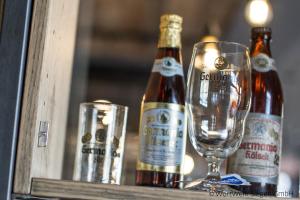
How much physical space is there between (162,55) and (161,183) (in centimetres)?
20

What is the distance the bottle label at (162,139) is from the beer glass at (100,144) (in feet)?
0.16

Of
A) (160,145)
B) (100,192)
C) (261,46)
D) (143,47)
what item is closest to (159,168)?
(160,145)

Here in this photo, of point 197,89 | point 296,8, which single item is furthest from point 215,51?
point 296,8

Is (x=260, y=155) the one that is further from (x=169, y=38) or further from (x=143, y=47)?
(x=143, y=47)

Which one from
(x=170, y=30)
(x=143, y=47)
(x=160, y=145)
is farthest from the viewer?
(x=143, y=47)

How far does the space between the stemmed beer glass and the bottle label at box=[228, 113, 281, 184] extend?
0.06 meters

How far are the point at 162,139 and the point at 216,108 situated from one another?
0.10 metres

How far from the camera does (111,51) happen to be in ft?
9.77

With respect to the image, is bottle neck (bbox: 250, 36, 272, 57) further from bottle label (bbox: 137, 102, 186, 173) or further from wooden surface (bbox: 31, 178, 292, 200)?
wooden surface (bbox: 31, 178, 292, 200)

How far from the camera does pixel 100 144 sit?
0.74 metres

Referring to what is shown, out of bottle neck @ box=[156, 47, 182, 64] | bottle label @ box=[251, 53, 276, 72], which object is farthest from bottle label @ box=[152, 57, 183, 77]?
bottle label @ box=[251, 53, 276, 72]

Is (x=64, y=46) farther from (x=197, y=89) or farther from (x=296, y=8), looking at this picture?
(x=296, y=8)

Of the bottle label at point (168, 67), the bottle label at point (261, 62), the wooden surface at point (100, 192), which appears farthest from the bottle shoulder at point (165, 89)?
the wooden surface at point (100, 192)

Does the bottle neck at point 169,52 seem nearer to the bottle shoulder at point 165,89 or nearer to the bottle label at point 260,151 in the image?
the bottle shoulder at point 165,89
